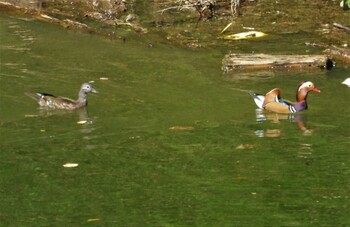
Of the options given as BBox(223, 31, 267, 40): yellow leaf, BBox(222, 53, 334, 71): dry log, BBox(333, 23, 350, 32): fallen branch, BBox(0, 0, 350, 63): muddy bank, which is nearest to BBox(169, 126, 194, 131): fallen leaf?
BBox(222, 53, 334, 71): dry log

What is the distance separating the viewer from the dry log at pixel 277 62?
1644 centimetres

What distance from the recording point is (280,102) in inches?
539

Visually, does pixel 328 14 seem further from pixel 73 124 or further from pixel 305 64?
pixel 73 124

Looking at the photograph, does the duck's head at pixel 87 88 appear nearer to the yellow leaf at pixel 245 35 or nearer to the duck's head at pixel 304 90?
the duck's head at pixel 304 90

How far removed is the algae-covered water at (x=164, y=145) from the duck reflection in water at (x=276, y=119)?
3 centimetres

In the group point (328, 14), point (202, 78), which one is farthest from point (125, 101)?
point (328, 14)

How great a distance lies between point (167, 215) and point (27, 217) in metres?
1.32

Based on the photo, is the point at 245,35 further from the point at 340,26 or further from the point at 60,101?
the point at 60,101

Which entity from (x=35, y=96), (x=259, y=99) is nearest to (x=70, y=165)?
(x=35, y=96)

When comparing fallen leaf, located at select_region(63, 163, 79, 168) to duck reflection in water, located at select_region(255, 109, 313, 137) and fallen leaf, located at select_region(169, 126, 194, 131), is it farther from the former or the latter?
duck reflection in water, located at select_region(255, 109, 313, 137)

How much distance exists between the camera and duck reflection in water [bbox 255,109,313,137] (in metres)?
12.2

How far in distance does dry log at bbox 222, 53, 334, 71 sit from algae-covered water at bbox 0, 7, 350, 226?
0.22 metres

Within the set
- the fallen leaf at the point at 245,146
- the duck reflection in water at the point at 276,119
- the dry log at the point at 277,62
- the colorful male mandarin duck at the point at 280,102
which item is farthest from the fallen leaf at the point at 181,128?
the dry log at the point at 277,62

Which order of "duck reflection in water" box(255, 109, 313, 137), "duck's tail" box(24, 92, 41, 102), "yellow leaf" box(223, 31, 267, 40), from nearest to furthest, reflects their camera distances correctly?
"duck reflection in water" box(255, 109, 313, 137), "duck's tail" box(24, 92, 41, 102), "yellow leaf" box(223, 31, 267, 40)
